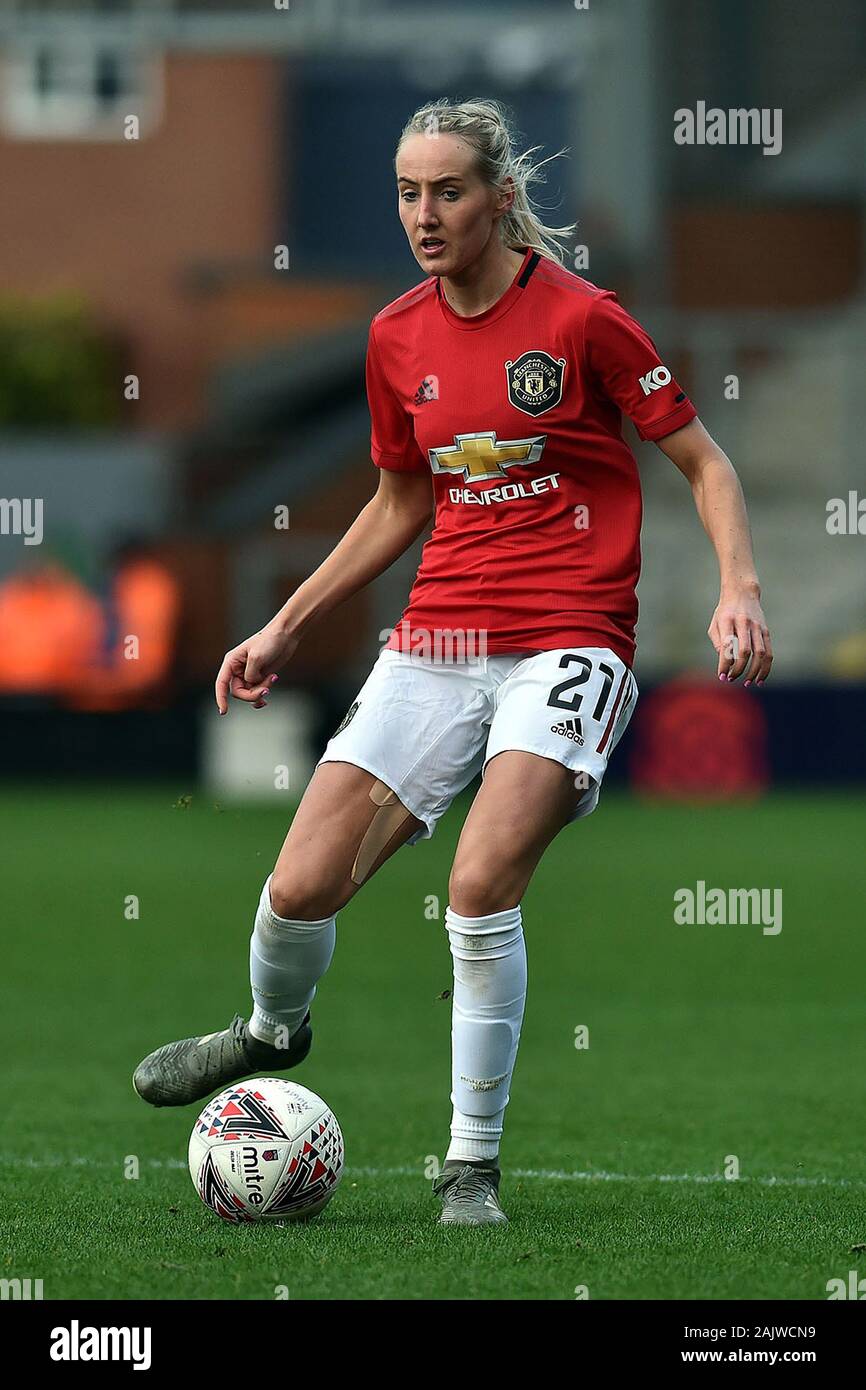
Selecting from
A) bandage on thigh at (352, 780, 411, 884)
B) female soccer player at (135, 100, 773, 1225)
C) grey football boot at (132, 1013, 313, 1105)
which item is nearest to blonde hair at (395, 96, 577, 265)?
female soccer player at (135, 100, 773, 1225)

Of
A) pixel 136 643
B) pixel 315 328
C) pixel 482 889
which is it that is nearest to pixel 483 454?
pixel 482 889

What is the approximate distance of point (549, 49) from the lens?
26.5 meters

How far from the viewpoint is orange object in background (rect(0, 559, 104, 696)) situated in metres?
21.7

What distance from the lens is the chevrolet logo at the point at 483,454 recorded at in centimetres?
548

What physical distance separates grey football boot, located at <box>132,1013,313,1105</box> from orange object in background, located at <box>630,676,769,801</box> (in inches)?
554

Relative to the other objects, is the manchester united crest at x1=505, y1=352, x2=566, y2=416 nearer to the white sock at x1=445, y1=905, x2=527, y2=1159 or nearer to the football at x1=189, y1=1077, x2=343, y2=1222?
the white sock at x1=445, y1=905, x2=527, y2=1159

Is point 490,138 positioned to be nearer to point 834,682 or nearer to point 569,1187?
point 569,1187

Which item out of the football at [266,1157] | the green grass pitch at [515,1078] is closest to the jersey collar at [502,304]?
the football at [266,1157]

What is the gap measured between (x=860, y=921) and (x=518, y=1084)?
4.83 meters
